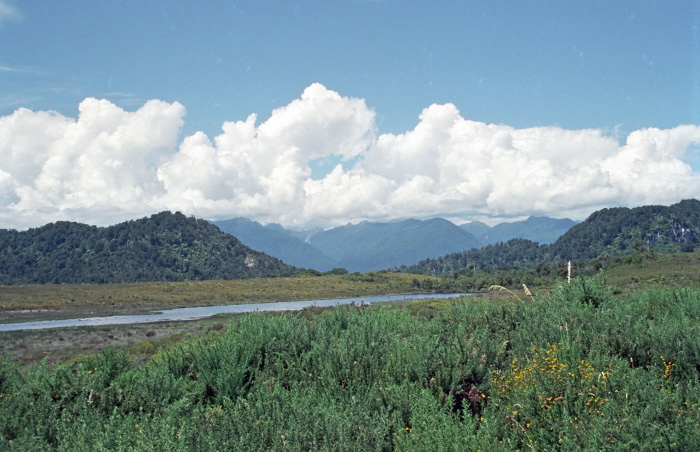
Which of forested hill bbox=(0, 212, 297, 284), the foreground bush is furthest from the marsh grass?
the foreground bush

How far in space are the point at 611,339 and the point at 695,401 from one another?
383 centimetres

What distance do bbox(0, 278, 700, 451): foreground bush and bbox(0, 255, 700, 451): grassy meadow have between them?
0.10ft

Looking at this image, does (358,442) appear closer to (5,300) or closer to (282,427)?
(282,427)

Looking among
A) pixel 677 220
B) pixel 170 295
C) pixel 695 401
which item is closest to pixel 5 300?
pixel 170 295

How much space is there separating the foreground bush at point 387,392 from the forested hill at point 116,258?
494ft

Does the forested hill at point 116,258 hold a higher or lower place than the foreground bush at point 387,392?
higher

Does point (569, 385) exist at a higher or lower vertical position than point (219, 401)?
higher

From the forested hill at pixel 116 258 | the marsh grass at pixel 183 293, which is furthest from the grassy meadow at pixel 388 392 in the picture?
the forested hill at pixel 116 258

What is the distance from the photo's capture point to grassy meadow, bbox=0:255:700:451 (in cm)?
734

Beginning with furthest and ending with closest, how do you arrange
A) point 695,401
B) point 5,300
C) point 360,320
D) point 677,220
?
point 677,220, point 5,300, point 360,320, point 695,401

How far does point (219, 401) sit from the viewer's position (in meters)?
11.6

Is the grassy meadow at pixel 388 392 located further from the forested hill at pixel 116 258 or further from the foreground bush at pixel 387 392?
the forested hill at pixel 116 258

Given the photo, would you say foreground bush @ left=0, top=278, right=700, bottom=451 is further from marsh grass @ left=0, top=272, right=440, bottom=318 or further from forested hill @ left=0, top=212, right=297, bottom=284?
forested hill @ left=0, top=212, right=297, bottom=284

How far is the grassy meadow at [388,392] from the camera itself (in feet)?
24.1
